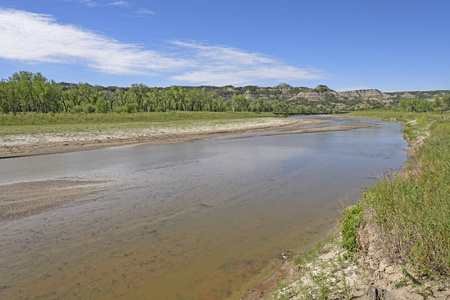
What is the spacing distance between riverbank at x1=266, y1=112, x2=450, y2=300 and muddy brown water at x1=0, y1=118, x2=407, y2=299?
1.71m

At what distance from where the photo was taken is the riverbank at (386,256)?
14.1 ft

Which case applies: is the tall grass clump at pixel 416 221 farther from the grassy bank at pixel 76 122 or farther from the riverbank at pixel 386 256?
the grassy bank at pixel 76 122

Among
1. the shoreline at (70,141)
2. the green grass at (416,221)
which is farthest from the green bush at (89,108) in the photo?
the green grass at (416,221)

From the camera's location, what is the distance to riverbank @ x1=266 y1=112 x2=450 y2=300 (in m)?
4.30

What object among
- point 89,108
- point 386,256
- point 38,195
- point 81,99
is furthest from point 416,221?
point 81,99

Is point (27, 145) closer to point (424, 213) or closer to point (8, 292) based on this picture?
point (8, 292)

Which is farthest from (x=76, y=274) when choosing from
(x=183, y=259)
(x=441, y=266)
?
(x=441, y=266)

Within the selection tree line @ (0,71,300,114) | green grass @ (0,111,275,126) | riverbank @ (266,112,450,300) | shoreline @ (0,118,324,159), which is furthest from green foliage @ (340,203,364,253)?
tree line @ (0,71,300,114)

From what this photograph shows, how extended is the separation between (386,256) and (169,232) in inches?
262

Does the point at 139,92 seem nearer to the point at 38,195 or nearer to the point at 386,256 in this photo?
the point at 38,195

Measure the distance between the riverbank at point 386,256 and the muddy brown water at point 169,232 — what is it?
171cm

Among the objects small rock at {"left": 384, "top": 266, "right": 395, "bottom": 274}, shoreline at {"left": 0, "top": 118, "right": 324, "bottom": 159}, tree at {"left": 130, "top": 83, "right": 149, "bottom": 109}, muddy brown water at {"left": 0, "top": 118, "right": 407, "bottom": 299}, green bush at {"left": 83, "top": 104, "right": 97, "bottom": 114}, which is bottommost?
muddy brown water at {"left": 0, "top": 118, "right": 407, "bottom": 299}

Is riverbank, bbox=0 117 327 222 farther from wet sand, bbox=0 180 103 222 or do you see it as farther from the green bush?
the green bush

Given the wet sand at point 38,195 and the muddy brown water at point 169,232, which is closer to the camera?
the muddy brown water at point 169,232
